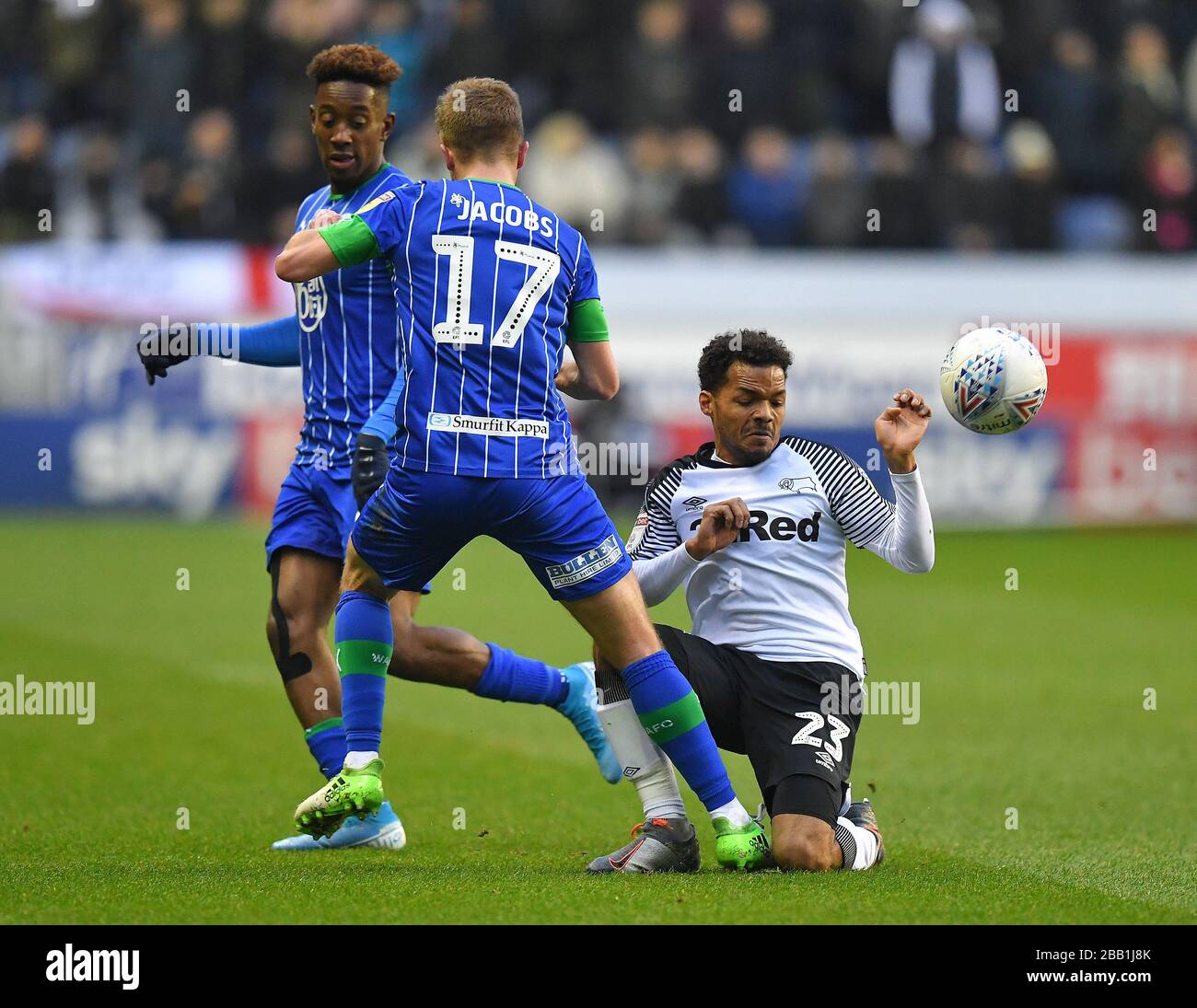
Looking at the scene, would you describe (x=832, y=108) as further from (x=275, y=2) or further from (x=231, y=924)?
(x=231, y=924)

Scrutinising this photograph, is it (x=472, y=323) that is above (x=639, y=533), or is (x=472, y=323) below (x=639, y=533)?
above

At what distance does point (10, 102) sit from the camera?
18.7 m

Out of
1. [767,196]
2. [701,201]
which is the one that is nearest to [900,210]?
[767,196]

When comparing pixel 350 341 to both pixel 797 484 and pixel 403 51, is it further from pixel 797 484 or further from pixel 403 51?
pixel 403 51

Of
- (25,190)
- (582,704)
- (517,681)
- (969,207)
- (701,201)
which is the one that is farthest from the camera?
(969,207)

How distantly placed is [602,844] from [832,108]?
14.9 m

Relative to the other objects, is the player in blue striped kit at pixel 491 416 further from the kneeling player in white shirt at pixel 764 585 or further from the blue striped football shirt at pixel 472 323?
the kneeling player in white shirt at pixel 764 585

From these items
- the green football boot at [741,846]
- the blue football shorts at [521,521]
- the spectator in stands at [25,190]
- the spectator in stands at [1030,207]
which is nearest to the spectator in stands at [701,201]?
the spectator in stands at [1030,207]

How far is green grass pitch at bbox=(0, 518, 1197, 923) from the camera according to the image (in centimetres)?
489

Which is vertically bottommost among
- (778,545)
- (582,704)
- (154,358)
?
(582,704)

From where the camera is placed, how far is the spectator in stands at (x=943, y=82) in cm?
1919

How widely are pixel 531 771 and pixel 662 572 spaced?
2.15 meters

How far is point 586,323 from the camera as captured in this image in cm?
545
